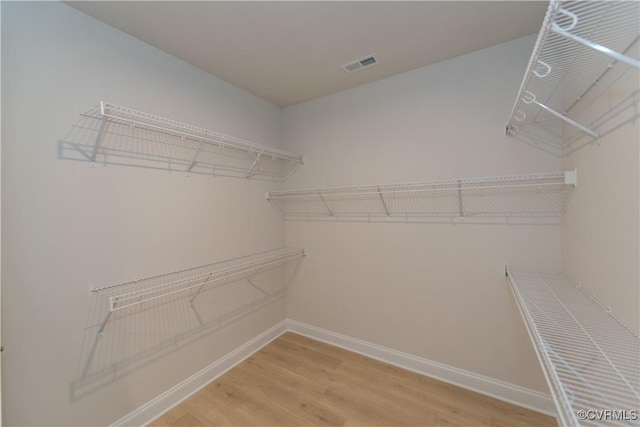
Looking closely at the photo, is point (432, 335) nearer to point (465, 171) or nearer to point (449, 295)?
point (449, 295)

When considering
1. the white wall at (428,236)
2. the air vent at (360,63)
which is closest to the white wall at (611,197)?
the white wall at (428,236)

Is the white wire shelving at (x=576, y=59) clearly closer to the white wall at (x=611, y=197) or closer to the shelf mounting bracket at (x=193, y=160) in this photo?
the white wall at (x=611, y=197)

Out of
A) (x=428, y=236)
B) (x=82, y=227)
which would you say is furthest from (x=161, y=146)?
(x=428, y=236)

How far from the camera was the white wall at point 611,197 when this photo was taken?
90cm

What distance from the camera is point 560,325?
40.5 inches

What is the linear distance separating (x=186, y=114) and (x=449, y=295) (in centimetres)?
243

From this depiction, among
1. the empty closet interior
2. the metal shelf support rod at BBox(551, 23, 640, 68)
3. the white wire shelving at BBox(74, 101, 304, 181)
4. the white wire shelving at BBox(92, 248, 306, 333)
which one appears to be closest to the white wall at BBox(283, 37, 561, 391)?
the empty closet interior

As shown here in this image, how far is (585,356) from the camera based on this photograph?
83 cm

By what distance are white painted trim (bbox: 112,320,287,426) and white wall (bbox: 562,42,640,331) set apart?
7.98 feet

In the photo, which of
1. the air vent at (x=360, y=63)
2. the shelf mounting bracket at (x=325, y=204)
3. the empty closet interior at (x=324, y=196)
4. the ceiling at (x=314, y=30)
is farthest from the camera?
the shelf mounting bracket at (x=325, y=204)

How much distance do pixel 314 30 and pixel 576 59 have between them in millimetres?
1325

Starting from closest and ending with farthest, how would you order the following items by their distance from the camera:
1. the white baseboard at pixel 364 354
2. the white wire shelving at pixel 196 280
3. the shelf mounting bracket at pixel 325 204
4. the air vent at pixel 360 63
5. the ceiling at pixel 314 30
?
1. the ceiling at pixel 314 30
2. the white wire shelving at pixel 196 280
3. the white baseboard at pixel 364 354
4. the air vent at pixel 360 63
5. the shelf mounting bracket at pixel 325 204

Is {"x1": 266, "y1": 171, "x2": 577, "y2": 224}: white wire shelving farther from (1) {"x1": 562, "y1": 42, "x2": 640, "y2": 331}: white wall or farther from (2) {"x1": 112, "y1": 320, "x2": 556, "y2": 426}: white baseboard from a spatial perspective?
(2) {"x1": 112, "y1": 320, "x2": 556, "y2": 426}: white baseboard

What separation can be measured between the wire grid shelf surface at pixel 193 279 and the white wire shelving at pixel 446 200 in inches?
21.6
